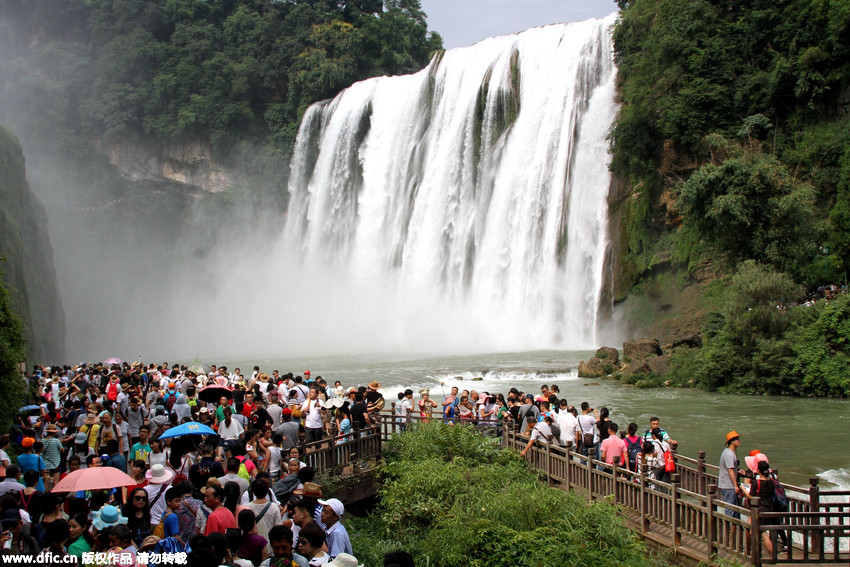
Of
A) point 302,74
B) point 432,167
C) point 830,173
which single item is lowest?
point 830,173

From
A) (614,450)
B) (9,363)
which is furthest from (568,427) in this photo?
(9,363)

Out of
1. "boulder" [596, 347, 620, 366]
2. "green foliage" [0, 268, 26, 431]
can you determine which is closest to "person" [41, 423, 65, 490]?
"green foliage" [0, 268, 26, 431]

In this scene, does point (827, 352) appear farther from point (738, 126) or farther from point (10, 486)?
point (10, 486)

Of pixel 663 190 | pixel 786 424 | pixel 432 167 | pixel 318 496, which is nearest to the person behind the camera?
pixel 318 496

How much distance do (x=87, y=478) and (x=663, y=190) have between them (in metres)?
28.8

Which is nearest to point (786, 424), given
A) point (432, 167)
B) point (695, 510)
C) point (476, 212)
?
point (695, 510)

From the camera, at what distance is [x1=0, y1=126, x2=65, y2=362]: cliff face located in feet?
91.2

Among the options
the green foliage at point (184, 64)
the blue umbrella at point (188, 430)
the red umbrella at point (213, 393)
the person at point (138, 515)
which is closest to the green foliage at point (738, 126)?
the red umbrella at point (213, 393)

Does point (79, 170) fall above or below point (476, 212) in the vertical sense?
above

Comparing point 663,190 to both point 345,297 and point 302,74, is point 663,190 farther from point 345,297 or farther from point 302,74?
point 302,74

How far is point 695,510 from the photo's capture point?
7688 millimetres

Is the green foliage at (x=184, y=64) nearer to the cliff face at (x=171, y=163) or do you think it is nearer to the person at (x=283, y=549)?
the cliff face at (x=171, y=163)

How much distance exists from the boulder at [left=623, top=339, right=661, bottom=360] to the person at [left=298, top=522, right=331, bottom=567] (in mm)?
21716

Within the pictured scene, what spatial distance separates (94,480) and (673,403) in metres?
16.6
